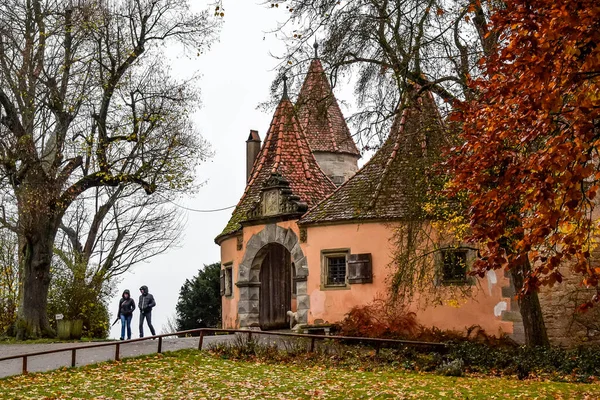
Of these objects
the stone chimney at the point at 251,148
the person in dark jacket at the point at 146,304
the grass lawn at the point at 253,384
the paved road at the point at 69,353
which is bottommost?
the grass lawn at the point at 253,384

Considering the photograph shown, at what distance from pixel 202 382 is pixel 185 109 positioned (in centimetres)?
1291

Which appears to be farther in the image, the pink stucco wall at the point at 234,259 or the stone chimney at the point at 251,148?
the stone chimney at the point at 251,148

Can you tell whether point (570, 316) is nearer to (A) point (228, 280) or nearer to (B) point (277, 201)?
(B) point (277, 201)

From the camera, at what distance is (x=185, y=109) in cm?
2588

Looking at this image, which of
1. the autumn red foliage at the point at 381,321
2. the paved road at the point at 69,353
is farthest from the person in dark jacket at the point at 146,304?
the autumn red foliage at the point at 381,321

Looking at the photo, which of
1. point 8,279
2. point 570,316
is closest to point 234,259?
point 8,279

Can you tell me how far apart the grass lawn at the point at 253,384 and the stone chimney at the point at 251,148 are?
1472 cm

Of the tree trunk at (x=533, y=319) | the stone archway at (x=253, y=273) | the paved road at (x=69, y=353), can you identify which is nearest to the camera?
the paved road at (x=69, y=353)

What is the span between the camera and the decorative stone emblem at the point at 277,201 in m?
23.9

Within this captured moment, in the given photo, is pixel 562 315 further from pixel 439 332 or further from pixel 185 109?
pixel 185 109

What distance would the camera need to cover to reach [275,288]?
26.2 m

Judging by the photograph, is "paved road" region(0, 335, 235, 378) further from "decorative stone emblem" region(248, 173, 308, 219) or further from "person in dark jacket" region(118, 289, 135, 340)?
"decorative stone emblem" region(248, 173, 308, 219)

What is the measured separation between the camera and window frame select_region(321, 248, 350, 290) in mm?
22344

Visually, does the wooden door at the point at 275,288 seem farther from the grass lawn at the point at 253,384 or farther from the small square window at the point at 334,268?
the grass lawn at the point at 253,384
